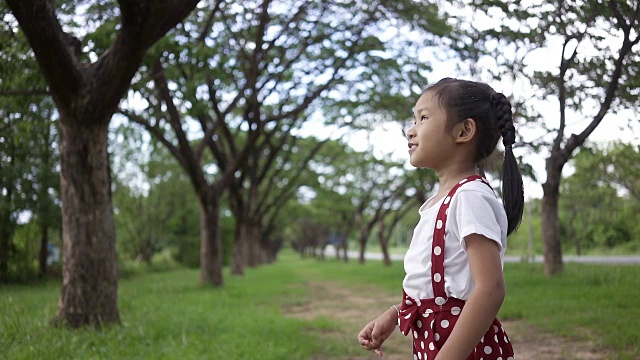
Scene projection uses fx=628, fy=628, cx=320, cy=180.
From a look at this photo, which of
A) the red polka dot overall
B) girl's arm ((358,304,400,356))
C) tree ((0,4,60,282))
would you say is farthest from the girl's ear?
tree ((0,4,60,282))

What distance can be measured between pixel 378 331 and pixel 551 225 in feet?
40.7

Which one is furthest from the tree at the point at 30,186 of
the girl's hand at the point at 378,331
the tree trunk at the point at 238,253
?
the girl's hand at the point at 378,331

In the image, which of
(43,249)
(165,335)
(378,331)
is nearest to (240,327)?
(165,335)

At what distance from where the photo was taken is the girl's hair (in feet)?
6.57

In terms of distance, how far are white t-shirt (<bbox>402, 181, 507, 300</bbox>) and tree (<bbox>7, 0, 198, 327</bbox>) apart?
4817mm

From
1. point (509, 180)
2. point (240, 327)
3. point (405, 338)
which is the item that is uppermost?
point (509, 180)

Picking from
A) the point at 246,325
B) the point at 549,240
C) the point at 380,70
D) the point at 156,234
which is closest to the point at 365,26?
the point at 380,70

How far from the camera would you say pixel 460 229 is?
1807 millimetres

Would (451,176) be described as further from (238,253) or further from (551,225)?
(238,253)

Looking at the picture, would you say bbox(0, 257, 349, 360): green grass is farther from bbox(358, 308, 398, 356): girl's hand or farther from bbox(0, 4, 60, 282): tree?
bbox(0, 4, 60, 282): tree

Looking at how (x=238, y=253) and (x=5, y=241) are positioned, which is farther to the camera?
(x=238, y=253)

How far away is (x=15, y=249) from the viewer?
1681cm

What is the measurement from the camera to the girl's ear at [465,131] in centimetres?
199

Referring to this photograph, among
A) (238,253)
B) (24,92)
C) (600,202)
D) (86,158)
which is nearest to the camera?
(86,158)
